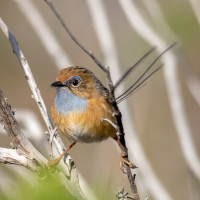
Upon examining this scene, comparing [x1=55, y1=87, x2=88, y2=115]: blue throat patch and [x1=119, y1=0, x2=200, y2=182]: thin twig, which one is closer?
[x1=55, y1=87, x2=88, y2=115]: blue throat patch

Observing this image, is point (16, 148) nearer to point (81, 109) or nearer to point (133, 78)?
point (81, 109)

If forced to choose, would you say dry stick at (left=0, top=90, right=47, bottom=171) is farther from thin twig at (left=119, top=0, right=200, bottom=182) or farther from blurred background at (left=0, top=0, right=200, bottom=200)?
thin twig at (left=119, top=0, right=200, bottom=182)

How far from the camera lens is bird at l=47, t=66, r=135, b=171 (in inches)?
114

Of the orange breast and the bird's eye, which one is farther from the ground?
the bird's eye

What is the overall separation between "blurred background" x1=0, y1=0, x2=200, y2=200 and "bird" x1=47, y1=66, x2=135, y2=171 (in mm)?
253

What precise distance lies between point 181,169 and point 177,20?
91.6 inches

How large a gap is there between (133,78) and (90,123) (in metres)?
1.40

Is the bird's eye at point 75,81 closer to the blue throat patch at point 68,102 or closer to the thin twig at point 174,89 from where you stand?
the blue throat patch at point 68,102

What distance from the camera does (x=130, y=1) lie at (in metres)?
3.50

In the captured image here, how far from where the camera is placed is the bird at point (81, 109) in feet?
9.48

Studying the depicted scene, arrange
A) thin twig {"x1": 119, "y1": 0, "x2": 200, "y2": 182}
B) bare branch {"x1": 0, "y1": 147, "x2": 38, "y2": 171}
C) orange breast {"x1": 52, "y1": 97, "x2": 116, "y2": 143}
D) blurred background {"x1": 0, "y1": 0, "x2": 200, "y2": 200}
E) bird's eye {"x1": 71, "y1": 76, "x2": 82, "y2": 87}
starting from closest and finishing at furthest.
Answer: bare branch {"x1": 0, "y1": 147, "x2": 38, "y2": 171}, orange breast {"x1": 52, "y1": 97, "x2": 116, "y2": 143}, bird's eye {"x1": 71, "y1": 76, "x2": 82, "y2": 87}, thin twig {"x1": 119, "y1": 0, "x2": 200, "y2": 182}, blurred background {"x1": 0, "y1": 0, "x2": 200, "y2": 200}

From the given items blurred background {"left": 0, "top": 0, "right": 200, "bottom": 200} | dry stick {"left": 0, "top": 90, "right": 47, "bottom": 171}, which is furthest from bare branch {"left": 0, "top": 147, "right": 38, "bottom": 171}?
blurred background {"left": 0, "top": 0, "right": 200, "bottom": 200}

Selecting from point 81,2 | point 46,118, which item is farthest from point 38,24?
point 81,2

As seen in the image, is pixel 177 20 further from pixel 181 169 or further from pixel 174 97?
pixel 181 169
